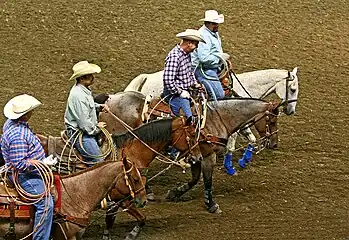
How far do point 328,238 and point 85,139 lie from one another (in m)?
3.48

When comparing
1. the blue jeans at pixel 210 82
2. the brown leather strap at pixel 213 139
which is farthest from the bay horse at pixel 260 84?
the brown leather strap at pixel 213 139

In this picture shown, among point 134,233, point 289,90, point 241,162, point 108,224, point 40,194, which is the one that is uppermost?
point 40,194

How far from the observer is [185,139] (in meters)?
10.8

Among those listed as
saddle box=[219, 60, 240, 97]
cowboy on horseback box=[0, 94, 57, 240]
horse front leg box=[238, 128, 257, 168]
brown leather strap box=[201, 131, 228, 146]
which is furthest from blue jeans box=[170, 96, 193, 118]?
cowboy on horseback box=[0, 94, 57, 240]

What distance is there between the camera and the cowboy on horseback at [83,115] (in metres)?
9.59

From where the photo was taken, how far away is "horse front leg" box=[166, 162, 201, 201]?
1192cm

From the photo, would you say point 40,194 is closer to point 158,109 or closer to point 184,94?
point 184,94

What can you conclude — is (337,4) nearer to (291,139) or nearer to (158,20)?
(158,20)

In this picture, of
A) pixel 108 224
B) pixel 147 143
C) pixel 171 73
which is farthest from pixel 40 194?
pixel 171 73

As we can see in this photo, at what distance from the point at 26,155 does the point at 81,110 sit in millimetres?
1659

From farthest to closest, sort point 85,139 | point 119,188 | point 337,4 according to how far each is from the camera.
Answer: point 337,4 < point 85,139 < point 119,188

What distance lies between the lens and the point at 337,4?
898 inches

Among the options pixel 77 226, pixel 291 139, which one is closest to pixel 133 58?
pixel 291 139

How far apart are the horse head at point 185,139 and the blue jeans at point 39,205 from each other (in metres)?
2.82
